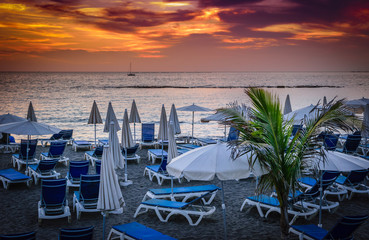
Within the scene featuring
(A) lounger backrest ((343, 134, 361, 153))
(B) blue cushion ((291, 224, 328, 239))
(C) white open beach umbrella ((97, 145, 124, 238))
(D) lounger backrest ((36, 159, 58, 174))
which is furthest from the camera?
(A) lounger backrest ((343, 134, 361, 153))

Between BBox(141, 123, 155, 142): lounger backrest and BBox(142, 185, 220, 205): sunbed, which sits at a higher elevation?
BBox(141, 123, 155, 142): lounger backrest

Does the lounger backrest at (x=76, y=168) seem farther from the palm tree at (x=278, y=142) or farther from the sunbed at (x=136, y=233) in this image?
the palm tree at (x=278, y=142)

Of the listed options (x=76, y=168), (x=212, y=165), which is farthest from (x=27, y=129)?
(x=212, y=165)

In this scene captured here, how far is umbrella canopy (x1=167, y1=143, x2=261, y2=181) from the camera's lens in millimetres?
6434

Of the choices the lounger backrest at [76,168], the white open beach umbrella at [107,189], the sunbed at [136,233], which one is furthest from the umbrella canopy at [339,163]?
the lounger backrest at [76,168]

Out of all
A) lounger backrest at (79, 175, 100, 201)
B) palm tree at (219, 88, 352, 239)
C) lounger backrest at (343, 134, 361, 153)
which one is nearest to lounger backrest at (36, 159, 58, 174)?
lounger backrest at (79, 175, 100, 201)

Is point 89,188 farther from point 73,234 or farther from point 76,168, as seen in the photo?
point 73,234

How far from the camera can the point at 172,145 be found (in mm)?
10289

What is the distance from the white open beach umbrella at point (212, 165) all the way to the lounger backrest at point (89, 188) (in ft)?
7.82

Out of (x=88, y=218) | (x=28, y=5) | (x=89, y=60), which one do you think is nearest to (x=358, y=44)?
(x=28, y=5)

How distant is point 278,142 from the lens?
6.61 m

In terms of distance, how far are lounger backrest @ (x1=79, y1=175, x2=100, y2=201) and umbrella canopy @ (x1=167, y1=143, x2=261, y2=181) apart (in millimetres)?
2385

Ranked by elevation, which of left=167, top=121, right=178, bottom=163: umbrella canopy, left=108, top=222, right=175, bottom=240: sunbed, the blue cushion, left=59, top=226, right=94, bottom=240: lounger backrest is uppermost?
left=167, top=121, right=178, bottom=163: umbrella canopy

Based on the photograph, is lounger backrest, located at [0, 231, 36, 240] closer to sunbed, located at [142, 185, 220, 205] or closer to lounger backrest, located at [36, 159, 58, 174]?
sunbed, located at [142, 185, 220, 205]
